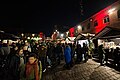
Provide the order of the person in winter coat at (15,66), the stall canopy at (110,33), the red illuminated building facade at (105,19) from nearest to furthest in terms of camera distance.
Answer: the person in winter coat at (15,66) < the stall canopy at (110,33) < the red illuminated building facade at (105,19)

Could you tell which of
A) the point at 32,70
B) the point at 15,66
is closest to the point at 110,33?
the point at 15,66

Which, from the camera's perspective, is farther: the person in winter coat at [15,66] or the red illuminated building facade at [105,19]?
the red illuminated building facade at [105,19]

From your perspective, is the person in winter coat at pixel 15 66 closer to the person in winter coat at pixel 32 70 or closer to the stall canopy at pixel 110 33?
the person in winter coat at pixel 32 70

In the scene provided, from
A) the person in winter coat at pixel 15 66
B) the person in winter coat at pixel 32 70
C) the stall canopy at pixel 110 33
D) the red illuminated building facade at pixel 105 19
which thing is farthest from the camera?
the red illuminated building facade at pixel 105 19

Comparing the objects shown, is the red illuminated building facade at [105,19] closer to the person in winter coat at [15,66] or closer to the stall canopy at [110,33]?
the stall canopy at [110,33]

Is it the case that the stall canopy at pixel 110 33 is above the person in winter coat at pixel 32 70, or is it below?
above

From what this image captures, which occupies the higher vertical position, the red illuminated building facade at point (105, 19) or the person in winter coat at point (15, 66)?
the red illuminated building facade at point (105, 19)

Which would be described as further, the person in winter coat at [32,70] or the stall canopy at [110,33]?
the stall canopy at [110,33]

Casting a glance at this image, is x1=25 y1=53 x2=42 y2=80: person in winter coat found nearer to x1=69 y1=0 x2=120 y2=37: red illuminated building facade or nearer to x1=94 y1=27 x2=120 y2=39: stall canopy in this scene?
x1=94 y1=27 x2=120 y2=39: stall canopy

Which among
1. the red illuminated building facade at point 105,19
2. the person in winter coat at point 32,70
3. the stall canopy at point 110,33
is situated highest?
the red illuminated building facade at point 105,19

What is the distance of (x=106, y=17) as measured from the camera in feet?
72.9

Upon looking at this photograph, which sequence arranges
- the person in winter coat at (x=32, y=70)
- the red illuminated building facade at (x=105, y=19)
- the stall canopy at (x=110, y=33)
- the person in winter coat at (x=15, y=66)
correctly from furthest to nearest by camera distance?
the red illuminated building facade at (x=105, y=19), the stall canopy at (x=110, y=33), the person in winter coat at (x=15, y=66), the person in winter coat at (x=32, y=70)

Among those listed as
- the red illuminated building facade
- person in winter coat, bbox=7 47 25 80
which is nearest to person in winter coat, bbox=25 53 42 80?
person in winter coat, bbox=7 47 25 80

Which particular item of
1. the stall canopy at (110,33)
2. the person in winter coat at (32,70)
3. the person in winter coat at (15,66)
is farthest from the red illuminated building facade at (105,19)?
the person in winter coat at (32,70)
